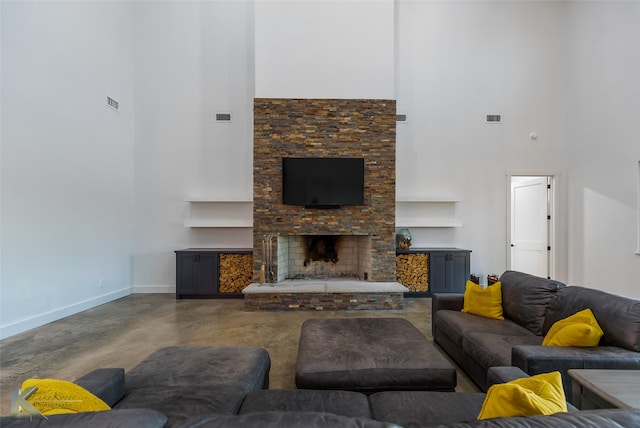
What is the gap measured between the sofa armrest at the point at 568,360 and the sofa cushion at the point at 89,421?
1.94m

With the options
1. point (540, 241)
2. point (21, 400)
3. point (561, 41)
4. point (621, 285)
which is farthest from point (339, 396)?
point (561, 41)

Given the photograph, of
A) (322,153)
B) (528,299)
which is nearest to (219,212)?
(322,153)

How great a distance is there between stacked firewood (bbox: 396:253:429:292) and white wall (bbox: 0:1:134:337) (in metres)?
4.94

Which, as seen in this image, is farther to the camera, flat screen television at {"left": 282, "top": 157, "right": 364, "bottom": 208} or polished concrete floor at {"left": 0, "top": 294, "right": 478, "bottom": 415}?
flat screen television at {"left": 282, "top": 157, "right": 364, "bottom": 208}

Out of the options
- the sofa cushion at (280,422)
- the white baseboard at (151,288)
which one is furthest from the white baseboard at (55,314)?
the sofa cushion at (280,422)

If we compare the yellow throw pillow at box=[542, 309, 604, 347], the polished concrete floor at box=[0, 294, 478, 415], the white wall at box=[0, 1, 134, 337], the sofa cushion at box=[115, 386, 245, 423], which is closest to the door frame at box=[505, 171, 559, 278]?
the polished concrete floor at box=[0, 294, 478, 415]

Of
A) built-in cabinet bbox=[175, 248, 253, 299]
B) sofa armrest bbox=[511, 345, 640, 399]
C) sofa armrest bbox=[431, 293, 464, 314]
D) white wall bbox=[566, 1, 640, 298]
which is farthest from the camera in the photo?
built-in cabinet bbox=[175, 248, 253, 299]

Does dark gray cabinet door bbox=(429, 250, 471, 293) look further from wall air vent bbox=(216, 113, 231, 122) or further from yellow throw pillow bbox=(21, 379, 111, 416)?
yellow throw pillow bbox=(21, 379, 111, 416)

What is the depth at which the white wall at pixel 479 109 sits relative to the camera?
587 cm

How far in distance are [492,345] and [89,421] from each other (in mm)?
2418

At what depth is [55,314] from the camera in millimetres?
4133

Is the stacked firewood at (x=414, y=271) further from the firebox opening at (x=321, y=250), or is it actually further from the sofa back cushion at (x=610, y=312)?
the sofa back cushion at (x=610, y=312)

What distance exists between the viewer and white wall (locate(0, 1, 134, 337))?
11.9 feet

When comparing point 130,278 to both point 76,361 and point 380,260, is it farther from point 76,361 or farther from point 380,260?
point 380,260
